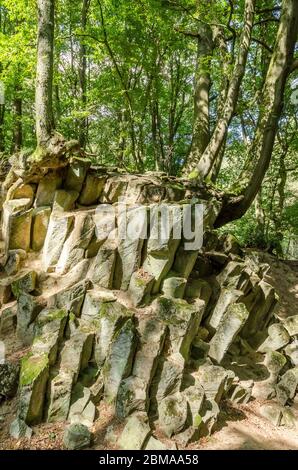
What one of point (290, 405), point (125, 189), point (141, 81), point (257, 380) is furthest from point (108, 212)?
point (141, 81)

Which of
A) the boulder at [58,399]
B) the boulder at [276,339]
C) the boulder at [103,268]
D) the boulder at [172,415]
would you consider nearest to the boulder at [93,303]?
the boulder at [103,268]

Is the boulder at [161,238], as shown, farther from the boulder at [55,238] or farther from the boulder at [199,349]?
the boulder at [55,238]

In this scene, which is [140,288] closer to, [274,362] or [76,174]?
[76,174]

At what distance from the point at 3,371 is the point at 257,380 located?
18.2ft

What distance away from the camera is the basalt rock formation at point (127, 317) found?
18.3 ft

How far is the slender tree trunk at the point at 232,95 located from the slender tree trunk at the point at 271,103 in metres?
1.05

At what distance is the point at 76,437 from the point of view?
16.5ft

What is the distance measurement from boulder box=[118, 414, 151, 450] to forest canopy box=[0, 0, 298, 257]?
223 inches

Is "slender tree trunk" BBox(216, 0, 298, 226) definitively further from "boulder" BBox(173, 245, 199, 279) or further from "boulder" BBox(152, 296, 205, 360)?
"boulder" BBox(152, 296, 205, 360)

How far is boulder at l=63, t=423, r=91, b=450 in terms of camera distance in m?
5.02

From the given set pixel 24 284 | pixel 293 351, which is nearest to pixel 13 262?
pixel 24 284

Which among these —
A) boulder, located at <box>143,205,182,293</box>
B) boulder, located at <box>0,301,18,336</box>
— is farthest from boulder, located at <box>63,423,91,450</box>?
boulder, located at <box>143,205,182,293</box>

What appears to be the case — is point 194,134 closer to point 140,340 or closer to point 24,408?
point 140,340

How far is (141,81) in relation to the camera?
48.3 feet
